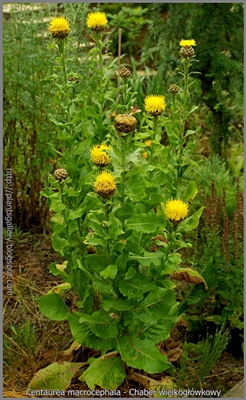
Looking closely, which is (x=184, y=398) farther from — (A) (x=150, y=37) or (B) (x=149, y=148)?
(A) (x=150, y=37)

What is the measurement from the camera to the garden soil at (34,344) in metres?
3.10

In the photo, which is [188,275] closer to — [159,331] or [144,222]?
[159,331]

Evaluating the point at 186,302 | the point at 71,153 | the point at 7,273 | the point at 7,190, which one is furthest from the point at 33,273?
the point at 71,153

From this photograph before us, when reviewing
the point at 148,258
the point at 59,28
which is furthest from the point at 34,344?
the point at 59,28

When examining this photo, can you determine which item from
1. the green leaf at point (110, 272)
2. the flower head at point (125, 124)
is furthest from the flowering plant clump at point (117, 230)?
the flower head at point (125, 124)

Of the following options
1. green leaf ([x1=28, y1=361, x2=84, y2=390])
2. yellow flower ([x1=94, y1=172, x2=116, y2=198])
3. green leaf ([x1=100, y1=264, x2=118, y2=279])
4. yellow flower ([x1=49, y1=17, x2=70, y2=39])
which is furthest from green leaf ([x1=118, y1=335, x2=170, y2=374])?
yellow flower ([x1=49, y1=17, x2=70, y2=39])

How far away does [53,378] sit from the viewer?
2.98 metres

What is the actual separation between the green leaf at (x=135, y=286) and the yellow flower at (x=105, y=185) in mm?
489

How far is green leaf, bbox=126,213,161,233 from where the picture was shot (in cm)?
253

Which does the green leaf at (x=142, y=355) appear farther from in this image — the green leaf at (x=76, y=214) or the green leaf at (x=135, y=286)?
the green leaf at (x=76, y=214)

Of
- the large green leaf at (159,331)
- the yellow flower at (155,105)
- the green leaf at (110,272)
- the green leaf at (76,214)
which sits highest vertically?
the yellow flower at (155,105)

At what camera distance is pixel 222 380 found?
3145 mm

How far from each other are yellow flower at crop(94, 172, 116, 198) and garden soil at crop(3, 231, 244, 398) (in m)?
1.05

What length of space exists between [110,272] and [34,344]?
34.3 inches
